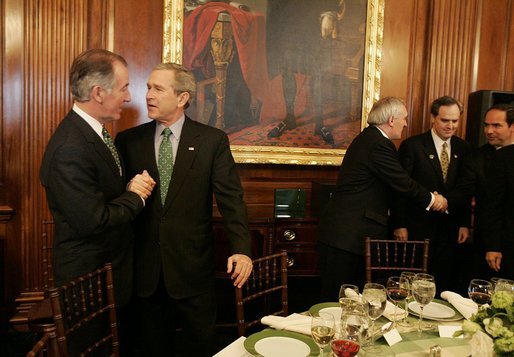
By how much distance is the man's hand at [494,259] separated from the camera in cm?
307

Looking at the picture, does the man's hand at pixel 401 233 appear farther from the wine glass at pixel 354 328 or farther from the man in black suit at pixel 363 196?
the wine glass at pixel 354 328

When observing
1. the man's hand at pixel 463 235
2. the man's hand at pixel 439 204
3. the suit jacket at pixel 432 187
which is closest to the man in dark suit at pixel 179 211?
the man's hand at pixel 439 204

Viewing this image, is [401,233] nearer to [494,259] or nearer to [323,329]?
[494,259]

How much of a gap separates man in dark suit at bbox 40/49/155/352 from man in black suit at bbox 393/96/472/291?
2.12 m

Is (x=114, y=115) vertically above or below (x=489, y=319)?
above

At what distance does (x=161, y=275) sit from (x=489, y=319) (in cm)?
169

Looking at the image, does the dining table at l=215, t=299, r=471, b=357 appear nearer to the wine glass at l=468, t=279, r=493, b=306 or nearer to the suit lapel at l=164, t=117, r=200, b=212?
the wine glass at l=468, t=279, r=493, b=306

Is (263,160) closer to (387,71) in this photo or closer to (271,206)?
(271,206)

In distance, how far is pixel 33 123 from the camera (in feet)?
11.7

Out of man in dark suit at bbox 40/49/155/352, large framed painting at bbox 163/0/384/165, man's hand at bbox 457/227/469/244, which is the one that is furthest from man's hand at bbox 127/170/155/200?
man's hand at bbox 457/227/469/244

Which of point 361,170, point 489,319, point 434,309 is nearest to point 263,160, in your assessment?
point 361,170

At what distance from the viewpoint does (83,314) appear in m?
1.82

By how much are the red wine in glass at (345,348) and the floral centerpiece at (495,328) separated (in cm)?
30

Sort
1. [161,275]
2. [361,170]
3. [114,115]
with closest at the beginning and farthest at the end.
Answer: [114,115] < [161,275] < [361,170]
